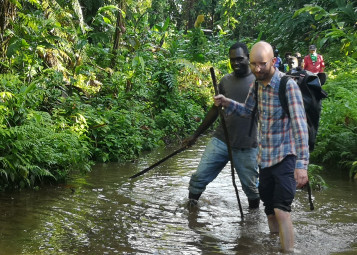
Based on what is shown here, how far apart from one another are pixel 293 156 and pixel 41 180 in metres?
4.28

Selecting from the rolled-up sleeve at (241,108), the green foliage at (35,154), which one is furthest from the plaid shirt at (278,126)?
the green foliage at (35,154)

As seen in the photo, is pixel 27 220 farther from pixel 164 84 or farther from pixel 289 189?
pixel 164 84

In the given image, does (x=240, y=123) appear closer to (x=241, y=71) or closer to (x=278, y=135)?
(x=241, y=71)

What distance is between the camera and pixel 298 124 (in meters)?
4.35

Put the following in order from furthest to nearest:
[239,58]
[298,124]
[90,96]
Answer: [90,96]
[239,58]
[298,124]

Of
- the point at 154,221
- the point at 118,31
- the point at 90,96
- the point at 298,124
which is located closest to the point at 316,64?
the point at 118,31

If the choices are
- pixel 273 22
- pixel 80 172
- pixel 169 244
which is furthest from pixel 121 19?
pixel 273 22

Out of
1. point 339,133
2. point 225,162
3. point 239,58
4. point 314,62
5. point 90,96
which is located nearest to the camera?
point 239,58

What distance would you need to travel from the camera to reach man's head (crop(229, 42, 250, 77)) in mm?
6332

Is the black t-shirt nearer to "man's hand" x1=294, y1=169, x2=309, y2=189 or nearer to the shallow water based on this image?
the shallow water

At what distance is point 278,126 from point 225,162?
6.84 ft

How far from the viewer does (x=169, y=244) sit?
520 centimetres

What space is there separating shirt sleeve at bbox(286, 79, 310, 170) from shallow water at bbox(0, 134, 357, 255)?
1.07 m

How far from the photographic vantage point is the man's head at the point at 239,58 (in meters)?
6.33
